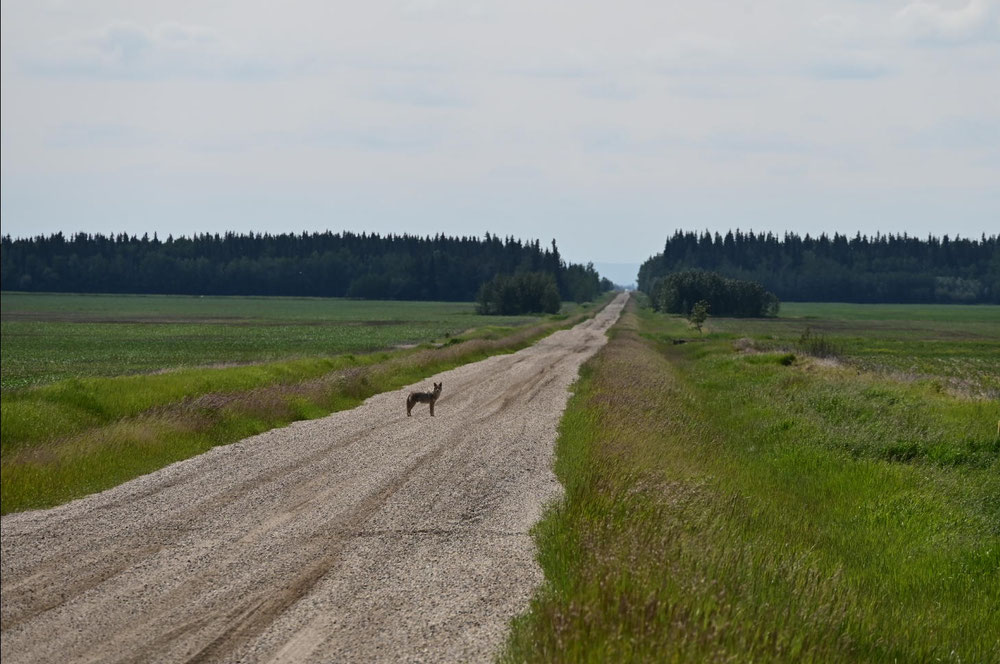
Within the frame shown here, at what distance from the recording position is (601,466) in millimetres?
16547

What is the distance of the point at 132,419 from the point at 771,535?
1370 cm

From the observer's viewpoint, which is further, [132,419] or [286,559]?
[132,419]

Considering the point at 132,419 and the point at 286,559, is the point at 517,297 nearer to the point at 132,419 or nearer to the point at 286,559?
the point at 132,419

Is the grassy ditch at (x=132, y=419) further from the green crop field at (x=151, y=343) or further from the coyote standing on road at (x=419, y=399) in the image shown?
the green crop field at (x=151, y=343)

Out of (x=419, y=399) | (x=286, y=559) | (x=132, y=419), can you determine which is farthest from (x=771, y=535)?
(x=419, y=399)

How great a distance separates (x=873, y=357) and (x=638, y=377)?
Answer: 112ft

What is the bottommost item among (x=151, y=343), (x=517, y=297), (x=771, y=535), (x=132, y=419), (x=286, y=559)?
(x=151, y=343)

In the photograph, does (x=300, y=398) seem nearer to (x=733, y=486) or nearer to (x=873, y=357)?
(x=733, y=486)

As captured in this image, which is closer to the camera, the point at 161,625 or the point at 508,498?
the point at 161,625

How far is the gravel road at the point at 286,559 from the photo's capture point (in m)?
8.86

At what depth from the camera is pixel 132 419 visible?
2091cm

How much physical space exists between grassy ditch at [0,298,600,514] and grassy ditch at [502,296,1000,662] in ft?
23.9

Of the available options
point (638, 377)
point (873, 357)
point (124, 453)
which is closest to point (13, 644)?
point (124, 453)

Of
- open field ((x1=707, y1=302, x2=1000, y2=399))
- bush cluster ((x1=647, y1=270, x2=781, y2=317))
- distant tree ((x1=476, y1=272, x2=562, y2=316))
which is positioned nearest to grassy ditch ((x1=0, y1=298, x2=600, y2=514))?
open field ((x1=707, y1=302, x2=1000, y2=399))
